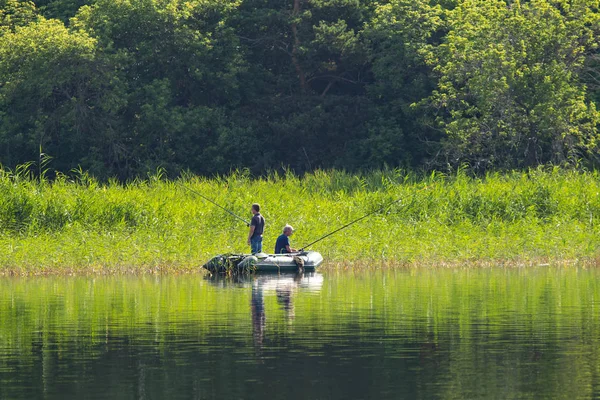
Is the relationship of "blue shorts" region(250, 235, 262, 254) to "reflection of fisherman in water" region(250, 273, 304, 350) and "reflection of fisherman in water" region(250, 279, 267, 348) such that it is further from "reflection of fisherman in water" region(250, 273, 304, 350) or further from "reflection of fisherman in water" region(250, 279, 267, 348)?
"reflection of fisherman in water" region(250, 279, 267, 348)

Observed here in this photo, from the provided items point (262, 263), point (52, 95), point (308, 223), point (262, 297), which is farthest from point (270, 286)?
point (52, 95)

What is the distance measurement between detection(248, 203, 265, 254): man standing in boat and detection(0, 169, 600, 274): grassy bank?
1340mm

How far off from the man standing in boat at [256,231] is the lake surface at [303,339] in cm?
206

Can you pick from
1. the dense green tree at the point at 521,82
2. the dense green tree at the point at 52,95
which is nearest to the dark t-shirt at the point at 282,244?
the dense green tree at the point at 521,82

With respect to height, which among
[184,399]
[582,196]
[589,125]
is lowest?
[184,399]

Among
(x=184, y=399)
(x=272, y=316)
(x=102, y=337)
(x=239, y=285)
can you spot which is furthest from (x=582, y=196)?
(x=184, y=399)

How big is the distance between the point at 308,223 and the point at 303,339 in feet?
46.7

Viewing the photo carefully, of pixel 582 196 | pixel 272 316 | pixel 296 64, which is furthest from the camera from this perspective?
pixel 296 64

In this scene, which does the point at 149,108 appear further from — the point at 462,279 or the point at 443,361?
the point at 443,361

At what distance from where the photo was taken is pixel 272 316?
16938 millimetres

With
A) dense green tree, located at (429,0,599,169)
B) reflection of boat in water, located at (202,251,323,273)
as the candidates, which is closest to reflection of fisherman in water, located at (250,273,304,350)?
reflection of boat in water, located at (202,251,323,273)

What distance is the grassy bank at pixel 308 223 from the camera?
25.7m

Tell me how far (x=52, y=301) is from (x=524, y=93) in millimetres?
24489

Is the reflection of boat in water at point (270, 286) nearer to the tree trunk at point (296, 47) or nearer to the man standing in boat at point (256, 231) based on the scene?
the man standing in boat at point (256, 231)
